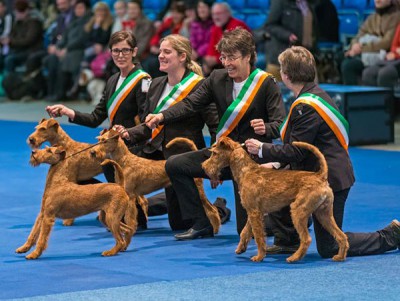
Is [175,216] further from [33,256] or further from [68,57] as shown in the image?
[68,57]

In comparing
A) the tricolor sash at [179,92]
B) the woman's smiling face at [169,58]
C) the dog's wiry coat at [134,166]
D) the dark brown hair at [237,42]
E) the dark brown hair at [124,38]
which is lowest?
the dog's wiry coat at [134,166]

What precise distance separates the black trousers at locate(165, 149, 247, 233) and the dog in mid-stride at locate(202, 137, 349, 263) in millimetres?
489

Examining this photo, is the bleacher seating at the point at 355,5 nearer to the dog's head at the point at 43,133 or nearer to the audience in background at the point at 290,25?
the audience in background at the point at 290,25

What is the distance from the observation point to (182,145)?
24.7 ft

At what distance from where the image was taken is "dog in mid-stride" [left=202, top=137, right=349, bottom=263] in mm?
6141

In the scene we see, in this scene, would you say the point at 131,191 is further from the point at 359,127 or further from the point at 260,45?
the point at 260,45

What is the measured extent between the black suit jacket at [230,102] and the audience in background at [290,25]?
19.9 ft

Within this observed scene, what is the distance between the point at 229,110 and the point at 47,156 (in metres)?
1.27

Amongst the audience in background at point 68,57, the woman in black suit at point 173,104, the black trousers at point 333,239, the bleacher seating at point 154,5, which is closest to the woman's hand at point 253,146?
the black trousers at point 333,239

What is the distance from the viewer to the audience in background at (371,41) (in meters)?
13.2

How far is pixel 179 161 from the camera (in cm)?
712

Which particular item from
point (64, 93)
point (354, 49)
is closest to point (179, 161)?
point (354, 49)

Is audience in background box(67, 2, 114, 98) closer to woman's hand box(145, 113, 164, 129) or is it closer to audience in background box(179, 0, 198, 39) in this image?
audience in background box(179, 0, 198, 39)

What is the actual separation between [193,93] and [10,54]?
1129 cm
